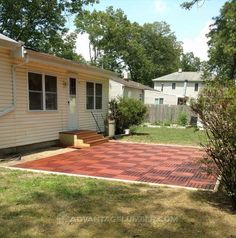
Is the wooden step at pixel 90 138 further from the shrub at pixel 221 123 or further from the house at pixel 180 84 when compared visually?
the house at pixel 180 84

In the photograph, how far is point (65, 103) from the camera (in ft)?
38.9

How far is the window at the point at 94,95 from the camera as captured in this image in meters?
13.9

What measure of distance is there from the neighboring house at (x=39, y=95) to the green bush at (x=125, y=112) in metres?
1.79

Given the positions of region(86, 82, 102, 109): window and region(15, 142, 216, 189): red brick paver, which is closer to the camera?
region(15, 142, 216, 189): red brick paver

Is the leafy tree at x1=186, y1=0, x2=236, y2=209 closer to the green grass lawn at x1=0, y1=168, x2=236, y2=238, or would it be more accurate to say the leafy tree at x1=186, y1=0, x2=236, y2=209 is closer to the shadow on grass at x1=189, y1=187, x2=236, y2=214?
the shadow on grass at x1=189, y1=187, x2=236, y2=214

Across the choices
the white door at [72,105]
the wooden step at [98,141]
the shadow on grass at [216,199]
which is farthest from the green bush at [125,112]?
the shadow on grass at [216,199]

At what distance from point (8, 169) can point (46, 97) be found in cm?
395

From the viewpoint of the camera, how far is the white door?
12234 mm

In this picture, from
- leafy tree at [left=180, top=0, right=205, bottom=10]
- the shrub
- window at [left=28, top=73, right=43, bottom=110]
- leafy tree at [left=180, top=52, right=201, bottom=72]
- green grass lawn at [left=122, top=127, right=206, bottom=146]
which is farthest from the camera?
leafy tree at [left=180, top=52, right=201, bottom=72]

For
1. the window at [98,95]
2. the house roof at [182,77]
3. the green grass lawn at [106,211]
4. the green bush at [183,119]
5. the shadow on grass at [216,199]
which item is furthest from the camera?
the house roof at [182,77]

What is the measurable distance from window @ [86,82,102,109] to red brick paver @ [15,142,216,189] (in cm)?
367

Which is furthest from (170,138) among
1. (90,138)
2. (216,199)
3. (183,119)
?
(183,119)

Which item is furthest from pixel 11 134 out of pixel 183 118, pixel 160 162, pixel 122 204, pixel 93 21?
pixel 93 21

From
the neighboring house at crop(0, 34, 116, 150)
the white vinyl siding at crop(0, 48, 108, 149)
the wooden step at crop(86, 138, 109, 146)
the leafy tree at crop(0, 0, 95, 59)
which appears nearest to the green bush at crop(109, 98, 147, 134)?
the neighboring house at crop(0, 34, 116, 150)
